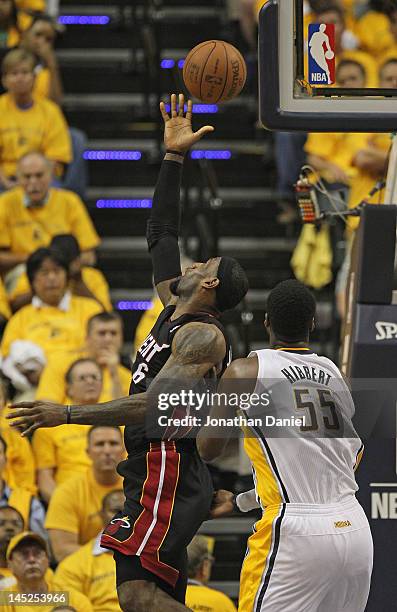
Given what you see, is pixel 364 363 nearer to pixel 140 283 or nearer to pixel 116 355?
pixel 116 355

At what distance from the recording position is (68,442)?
917 centimetres

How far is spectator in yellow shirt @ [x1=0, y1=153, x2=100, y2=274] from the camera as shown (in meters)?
10.7

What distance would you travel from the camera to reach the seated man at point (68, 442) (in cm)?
907

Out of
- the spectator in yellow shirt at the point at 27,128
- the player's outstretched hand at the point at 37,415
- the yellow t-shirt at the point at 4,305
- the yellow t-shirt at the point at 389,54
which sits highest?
the yellow t-shirt at the point at 389,54

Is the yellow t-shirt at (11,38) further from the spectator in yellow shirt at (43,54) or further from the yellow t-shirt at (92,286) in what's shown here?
the yellow t-shirt at (92,286)

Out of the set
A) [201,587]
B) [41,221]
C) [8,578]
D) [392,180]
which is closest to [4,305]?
[41,221]

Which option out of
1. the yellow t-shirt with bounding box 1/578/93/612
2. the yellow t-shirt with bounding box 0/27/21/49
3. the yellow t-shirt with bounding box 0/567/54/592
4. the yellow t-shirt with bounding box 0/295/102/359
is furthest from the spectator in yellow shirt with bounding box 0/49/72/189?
the yellow t-shirt with bounding box 1/578/93/612

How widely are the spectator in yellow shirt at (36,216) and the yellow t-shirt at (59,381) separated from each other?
1540 mm

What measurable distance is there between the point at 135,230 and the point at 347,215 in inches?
160

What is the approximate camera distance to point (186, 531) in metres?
6.11

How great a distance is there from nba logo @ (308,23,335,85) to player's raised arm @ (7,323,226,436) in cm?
163

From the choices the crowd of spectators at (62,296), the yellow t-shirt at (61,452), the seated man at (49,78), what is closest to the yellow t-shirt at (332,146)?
the crowd of spectators at (62,296)

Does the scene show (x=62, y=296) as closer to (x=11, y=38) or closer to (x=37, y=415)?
(x=11, y=38)

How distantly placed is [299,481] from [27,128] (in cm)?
640
